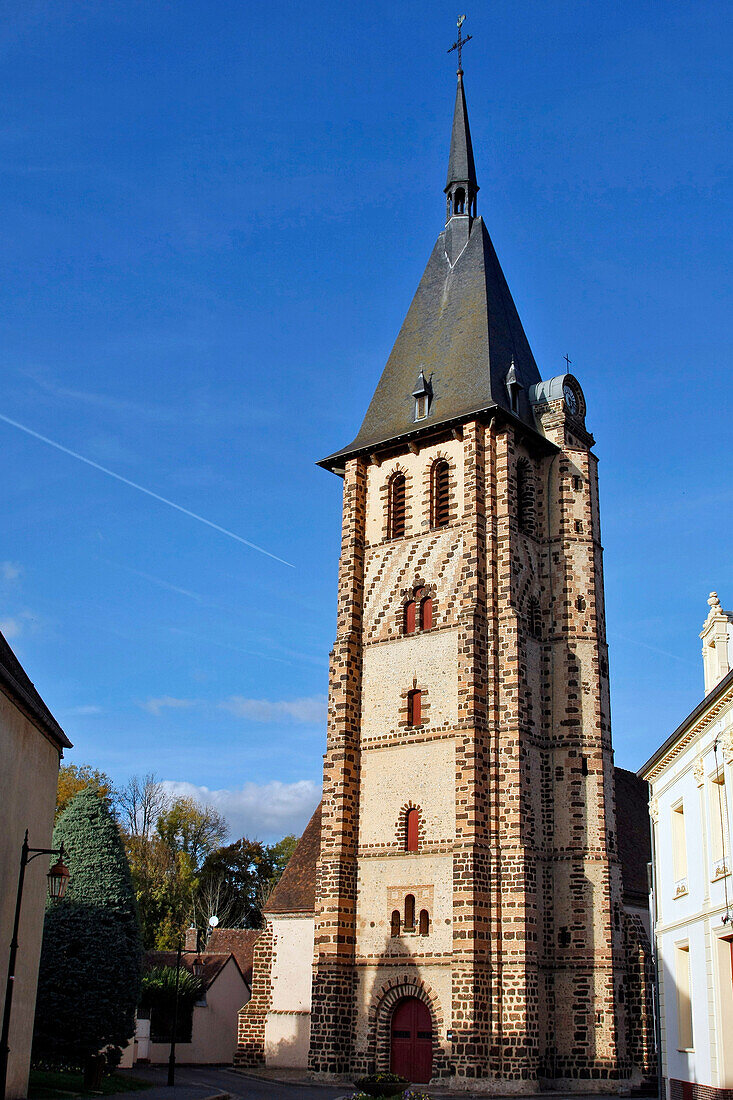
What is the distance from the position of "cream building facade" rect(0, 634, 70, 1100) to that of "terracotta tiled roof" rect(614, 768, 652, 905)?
61.1 ft

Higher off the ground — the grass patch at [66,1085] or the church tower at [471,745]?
the church tower at [471,745]

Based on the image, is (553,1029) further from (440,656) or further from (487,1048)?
(440,656)

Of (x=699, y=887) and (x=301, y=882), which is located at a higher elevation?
(x=301, y=882)

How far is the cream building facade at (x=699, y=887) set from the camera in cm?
1914

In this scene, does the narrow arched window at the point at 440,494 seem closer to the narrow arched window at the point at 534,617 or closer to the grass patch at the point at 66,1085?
the narrow arched window at the point at 534,617

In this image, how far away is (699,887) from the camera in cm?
2116

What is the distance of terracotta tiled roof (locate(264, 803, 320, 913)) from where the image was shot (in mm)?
34344

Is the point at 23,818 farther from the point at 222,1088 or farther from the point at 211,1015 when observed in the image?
the point at 211,1015

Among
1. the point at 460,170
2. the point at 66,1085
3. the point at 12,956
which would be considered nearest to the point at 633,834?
the point at 66,1085

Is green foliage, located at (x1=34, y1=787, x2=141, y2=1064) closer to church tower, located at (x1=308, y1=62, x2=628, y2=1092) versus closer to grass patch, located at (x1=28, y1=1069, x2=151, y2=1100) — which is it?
grass patch, located at (x1=28, y1=1069, x2=151, y2=1100)

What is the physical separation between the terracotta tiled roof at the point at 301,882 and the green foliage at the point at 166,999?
5792mm

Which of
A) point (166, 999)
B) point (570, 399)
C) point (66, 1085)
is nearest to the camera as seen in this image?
point (66, 1085)

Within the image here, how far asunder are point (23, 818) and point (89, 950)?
6224 millimetres

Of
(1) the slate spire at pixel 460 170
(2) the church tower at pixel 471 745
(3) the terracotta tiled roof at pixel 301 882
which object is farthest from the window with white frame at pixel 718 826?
(1) the slate spire at pixel 460 170
